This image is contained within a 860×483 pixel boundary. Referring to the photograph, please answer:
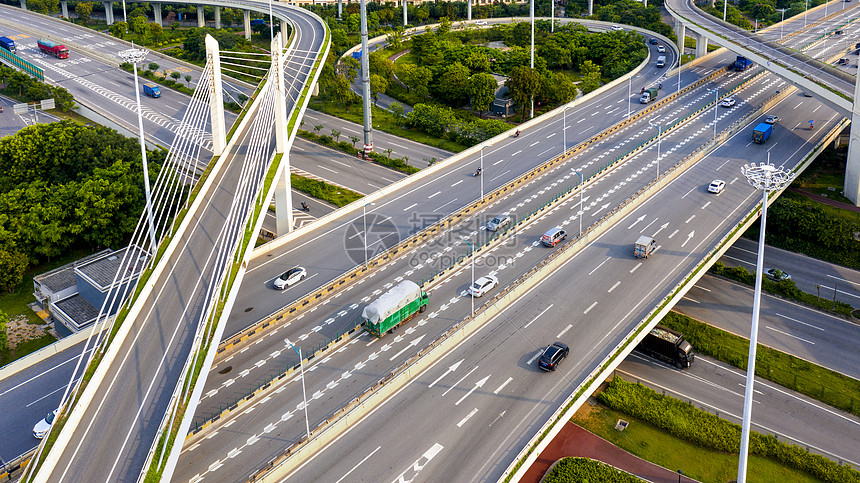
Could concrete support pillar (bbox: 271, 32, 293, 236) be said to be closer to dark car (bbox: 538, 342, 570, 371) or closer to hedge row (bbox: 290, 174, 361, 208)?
hedge row (bbox: 290, 174, 361, 208)

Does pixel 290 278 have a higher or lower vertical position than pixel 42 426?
higher

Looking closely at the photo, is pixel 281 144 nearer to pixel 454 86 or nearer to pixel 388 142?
pixel 388 142

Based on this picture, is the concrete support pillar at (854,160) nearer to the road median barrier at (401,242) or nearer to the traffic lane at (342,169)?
the road median barrier at (401,242)

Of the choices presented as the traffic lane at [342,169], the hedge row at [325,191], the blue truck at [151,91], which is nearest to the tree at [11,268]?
the hedge row at [325,191]

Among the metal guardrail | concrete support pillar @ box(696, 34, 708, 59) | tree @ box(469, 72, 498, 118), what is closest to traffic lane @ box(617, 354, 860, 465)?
tree @ box(469, 72, 498, 118)

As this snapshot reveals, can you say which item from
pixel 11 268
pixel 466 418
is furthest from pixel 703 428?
pixel 11 268

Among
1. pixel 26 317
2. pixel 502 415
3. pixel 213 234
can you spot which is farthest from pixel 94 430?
pixel 26 317
